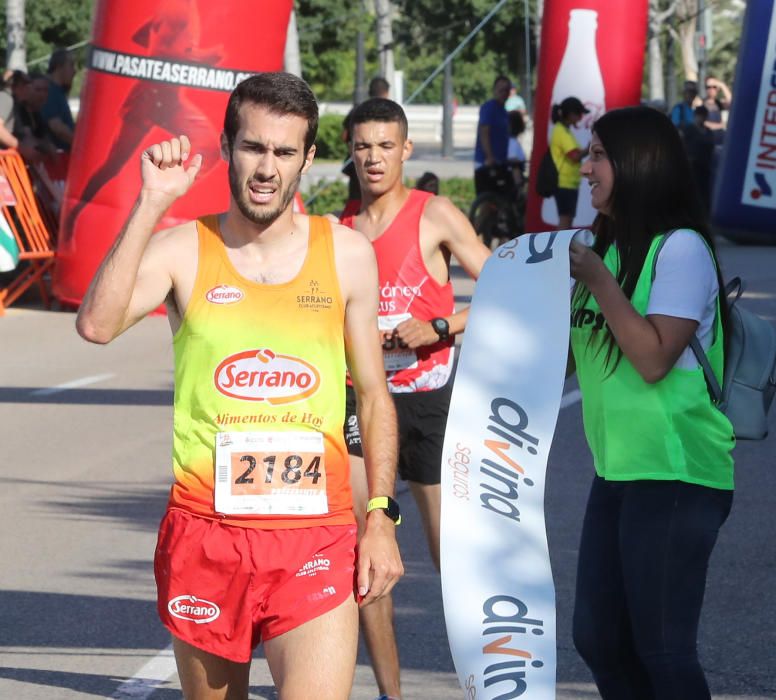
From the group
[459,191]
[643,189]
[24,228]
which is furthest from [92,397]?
[459,191]

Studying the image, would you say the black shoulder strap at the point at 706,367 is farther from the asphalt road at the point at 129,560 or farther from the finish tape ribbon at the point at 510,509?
the asphalt road at the point at 129,560

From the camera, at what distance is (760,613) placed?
6348 mm

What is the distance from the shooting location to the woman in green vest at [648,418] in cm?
395

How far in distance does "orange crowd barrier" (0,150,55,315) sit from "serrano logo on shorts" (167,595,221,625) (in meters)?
11.7

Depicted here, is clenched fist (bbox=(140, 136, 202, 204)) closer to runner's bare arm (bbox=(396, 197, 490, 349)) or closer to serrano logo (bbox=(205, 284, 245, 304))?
serrano logo (bbox=(205, 284, 245, 304))

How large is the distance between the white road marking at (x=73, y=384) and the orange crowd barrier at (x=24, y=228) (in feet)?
11.2

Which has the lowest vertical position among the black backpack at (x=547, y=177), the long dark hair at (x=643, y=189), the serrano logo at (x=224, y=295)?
the black backpack at (x=547, y=177)

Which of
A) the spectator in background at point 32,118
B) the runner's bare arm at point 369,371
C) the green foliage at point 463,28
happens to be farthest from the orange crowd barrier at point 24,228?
the green foliage at point 463,28

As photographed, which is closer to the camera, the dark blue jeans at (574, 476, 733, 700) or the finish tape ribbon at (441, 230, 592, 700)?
the dark blue jeans at (574, 476, 733, 700)

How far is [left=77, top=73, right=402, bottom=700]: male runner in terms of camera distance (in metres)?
3.80

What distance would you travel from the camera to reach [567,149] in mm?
17156

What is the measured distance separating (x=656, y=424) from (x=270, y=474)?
3.03 feet

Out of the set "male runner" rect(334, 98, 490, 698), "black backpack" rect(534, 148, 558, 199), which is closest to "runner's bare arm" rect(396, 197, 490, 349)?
"male runner" rect(334, 98, 490, 698)

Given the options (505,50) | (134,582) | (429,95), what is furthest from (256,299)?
(429,95)
